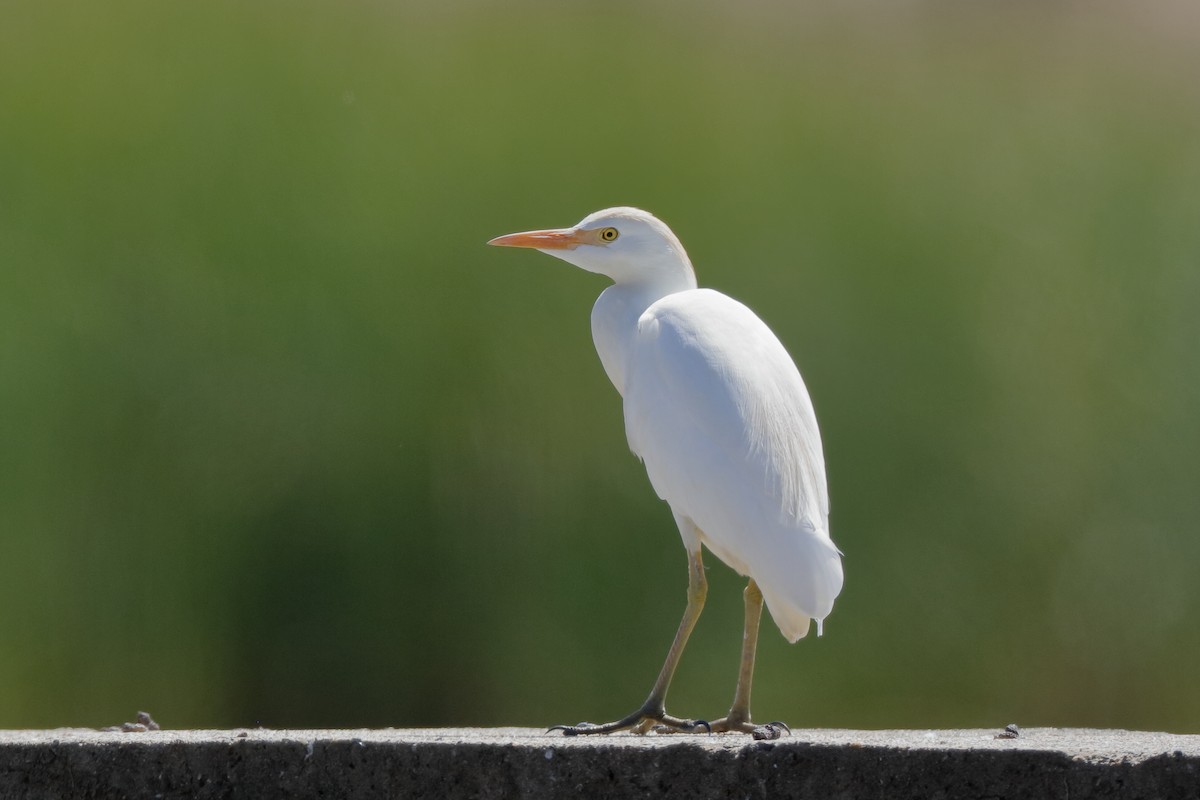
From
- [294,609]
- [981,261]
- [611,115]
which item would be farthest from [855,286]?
[294,609]

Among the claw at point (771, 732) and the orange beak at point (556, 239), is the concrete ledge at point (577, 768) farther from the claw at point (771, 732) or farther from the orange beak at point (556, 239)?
the orange beak at point (556, 239)

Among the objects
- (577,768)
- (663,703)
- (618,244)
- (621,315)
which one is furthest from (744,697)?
(618,244)

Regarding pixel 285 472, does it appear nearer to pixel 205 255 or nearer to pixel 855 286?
pixel 205 255

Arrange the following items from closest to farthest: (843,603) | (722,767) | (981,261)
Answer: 1. (722,767)
2. (843,603)
3. (981,261)

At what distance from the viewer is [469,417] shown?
484 centimetres

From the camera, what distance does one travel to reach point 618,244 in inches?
98.0

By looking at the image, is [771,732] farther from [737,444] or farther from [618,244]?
[618,244]

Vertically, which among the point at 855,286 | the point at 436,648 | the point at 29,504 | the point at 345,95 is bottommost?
the point at 436,648

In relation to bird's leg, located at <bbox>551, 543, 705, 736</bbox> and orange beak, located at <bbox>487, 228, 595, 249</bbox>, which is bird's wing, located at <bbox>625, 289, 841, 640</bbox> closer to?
bird's leg, located at <bbox>551, 543, 705, 736</bbox>

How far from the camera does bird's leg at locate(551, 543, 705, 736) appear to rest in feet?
6.97

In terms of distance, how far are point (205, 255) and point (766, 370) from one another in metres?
2.88

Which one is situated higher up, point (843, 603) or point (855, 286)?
point (855, 286)

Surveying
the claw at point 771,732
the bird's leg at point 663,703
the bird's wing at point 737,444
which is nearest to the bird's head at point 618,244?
the bird's wing at point 737,444

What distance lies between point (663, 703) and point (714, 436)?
0.43 meters
